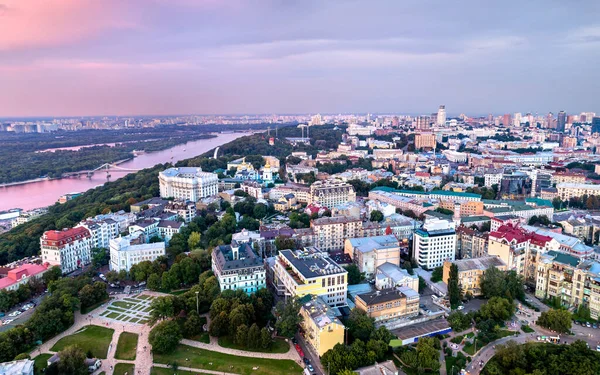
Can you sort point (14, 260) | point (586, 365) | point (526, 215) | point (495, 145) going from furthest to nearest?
1. point (495, 145)
2. point (526, 215)
3. point (14, 260)
4. point (586, 365)

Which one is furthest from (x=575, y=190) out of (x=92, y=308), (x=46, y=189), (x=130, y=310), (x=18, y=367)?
(x=46, y=189)

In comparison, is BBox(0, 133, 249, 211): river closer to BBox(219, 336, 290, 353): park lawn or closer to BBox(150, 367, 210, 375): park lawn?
BBox(150, 367, 210, 375): park lawn

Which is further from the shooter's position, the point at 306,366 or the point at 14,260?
the point at 14,260

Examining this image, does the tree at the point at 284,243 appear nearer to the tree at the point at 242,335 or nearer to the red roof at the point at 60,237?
the tree at the point at 242,335

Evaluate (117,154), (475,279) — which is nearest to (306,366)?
(475,279)

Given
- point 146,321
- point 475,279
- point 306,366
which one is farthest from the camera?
point 475,279

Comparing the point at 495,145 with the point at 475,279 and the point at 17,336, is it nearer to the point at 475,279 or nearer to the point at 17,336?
the point at 475,279
